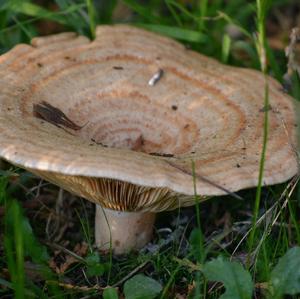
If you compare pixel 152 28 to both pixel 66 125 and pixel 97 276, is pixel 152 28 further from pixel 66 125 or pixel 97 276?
pixel 97 276

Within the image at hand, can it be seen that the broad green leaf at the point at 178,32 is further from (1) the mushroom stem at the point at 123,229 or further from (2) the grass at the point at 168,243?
(1) the mushroom stem at the point at 123,229

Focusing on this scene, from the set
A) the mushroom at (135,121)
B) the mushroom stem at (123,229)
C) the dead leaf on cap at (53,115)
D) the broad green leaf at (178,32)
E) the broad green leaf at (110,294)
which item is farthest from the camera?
the broad green leaf at (178,32)

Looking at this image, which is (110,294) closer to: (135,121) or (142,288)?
(142,288)

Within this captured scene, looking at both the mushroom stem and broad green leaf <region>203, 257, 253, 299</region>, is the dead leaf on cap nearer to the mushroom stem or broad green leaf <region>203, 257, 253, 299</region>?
the mushroom stem

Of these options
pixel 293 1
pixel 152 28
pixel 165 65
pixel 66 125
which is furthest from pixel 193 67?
pixel 293 1

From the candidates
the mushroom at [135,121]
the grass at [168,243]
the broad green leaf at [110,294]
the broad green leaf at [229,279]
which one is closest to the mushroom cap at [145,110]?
the mushroom at [135,121]

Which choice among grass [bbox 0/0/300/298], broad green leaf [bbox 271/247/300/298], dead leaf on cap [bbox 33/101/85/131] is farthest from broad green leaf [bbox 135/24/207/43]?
broad green leaf [bbox 271/247/300/298]

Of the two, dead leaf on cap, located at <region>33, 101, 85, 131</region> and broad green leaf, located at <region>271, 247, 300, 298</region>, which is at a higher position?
dead leaf on cap, located at <region>33, 101, 85, 131</region>
